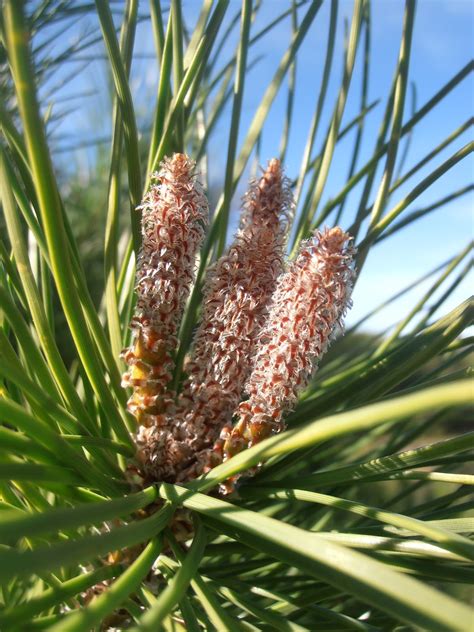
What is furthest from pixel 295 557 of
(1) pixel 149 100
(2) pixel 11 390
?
(1) pixel 149 100

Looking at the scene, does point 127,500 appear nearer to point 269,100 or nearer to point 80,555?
point 80,555

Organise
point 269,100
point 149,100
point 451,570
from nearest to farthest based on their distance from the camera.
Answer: point 451,570 < point 269,100 < point 149,100

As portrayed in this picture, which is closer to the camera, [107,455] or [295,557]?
[295,557]

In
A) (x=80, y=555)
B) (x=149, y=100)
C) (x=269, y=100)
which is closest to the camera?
(x=80, y=555)

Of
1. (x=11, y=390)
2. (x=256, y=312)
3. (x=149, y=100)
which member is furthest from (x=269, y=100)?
(x=149, y=100)

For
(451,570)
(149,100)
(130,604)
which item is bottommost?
(130,604)

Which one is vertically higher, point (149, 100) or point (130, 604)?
point (149, 100)
